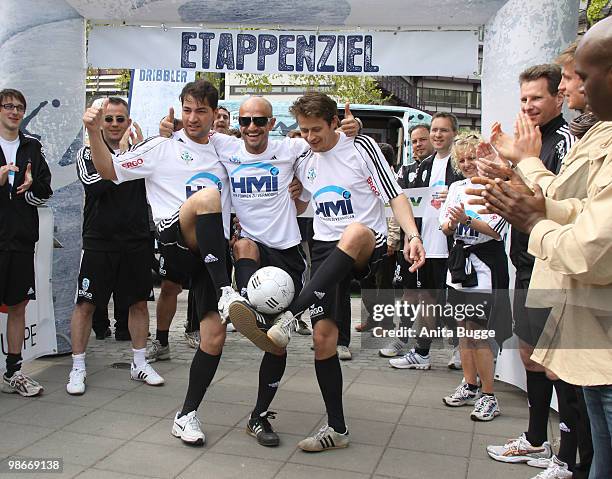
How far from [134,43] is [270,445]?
3924mm

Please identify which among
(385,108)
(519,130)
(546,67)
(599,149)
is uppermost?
(385,108)

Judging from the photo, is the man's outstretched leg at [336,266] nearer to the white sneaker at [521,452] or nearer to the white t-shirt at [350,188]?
the white t-shirt at [350,188]

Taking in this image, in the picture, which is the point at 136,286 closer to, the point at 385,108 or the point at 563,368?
the point at 563,368

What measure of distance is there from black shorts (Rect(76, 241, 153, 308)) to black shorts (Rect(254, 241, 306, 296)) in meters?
1.49

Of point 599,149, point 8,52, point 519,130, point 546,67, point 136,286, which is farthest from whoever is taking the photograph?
point 8,52

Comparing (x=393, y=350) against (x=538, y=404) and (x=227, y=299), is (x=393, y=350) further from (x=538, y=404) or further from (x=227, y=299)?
(x=227, y=299)

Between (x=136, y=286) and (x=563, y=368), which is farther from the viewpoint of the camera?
(x=136, y=286)

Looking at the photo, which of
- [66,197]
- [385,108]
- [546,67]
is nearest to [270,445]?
[546,67]

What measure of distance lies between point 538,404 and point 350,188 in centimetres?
171

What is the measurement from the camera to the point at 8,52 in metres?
5.37

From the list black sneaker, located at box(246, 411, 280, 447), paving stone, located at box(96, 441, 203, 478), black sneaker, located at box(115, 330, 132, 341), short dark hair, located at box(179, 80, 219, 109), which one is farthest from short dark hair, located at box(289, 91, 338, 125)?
black sneaker, located at box(115, 330, 132, 341)

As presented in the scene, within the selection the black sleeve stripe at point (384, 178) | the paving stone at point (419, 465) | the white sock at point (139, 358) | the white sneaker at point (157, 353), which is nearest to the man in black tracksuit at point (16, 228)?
the white sock at point (139, 358)

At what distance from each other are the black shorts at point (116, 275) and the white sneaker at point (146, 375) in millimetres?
530

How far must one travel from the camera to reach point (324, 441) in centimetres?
362
